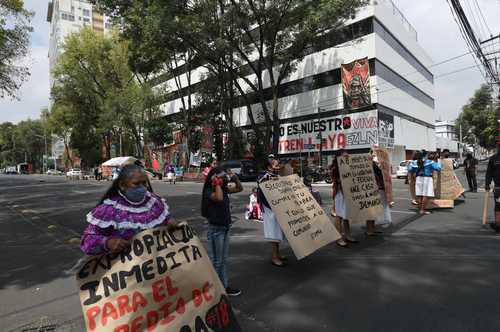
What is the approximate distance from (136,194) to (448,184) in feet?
33.4

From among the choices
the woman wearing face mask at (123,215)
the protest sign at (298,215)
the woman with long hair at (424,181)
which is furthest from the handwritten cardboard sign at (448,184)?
the woman wearing face mask at (123,215)

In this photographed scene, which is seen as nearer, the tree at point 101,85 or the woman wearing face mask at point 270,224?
the woman wearing face mask at point 270,224

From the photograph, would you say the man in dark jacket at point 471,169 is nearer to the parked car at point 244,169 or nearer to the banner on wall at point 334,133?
the banner on wall at point 334,133

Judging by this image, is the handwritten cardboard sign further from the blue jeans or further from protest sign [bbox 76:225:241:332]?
protest sign [bbox 76:225:241:332]

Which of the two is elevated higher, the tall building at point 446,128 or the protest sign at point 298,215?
the tall building at point 446,128

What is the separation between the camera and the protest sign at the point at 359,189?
6457mm

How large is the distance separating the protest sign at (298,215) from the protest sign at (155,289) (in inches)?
92.6

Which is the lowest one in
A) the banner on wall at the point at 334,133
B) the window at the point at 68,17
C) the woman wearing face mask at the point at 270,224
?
the woman wearing face mask at the point at 270,224

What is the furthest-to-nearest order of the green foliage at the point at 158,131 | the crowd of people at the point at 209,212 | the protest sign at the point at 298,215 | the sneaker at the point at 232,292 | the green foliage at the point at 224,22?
the green foliage at the point at 158,131 → the green foliage at the point at 224,22 → the protest sign at the point at 298,215 → the sneaker at the point at 232,292 → the crowd of people at the point at 209,212

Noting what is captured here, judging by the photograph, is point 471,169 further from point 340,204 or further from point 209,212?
point 209,212

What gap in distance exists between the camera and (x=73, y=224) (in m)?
9.98

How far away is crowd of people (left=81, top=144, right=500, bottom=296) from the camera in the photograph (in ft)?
8.87

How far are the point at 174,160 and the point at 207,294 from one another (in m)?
46.5

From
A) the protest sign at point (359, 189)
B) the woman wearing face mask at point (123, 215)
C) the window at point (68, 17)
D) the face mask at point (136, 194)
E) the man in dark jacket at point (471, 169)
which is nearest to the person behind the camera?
the woman wearing face mask at point (123, 215)
